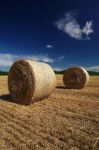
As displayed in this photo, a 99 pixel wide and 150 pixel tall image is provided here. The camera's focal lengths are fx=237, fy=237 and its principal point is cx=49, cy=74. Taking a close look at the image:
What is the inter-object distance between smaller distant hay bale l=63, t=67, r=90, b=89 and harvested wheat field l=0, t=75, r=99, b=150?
7.74 metres

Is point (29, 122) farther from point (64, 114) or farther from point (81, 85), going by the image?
point (81, 85)

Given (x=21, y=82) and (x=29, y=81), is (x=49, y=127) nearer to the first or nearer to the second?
(x=29, y=81)

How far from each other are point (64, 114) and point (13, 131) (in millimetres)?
2201

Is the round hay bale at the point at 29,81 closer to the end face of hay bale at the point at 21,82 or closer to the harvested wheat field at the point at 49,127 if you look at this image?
the end face of hay bale at the point at 21,82

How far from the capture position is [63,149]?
5.06 meters

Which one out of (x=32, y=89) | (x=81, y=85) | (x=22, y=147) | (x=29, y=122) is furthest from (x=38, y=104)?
(x=81, y=85)

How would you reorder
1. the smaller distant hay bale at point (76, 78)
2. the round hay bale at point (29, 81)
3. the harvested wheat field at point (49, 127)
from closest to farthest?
the harvested wheat field at point (49, 127) → the round hay bale at point (29, 81) → the smaller distant hay bale at point (76, 78)

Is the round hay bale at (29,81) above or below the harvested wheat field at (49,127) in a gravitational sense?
above

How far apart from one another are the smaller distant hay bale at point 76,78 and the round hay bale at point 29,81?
6.36 metres

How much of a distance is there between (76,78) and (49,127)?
1094 centimetres

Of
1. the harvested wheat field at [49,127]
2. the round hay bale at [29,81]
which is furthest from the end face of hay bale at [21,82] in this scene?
the harvested wheat field at [49,127]

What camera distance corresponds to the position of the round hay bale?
9.36 m

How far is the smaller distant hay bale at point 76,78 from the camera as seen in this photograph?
1670 cm

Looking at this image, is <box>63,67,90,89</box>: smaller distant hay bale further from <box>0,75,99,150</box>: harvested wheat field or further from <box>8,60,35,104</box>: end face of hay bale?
<box>0,75,99,150</box>: harvested wheat field
